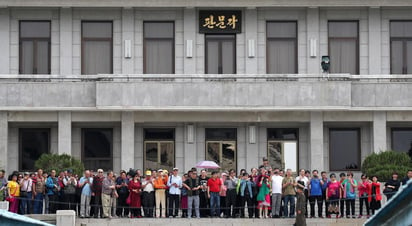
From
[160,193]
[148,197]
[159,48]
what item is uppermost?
[159,48]

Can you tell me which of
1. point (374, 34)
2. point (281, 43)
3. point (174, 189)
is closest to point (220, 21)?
point (281, 43)

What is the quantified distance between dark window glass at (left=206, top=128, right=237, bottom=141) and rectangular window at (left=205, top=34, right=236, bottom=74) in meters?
2.49

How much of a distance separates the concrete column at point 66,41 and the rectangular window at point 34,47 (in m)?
0.68

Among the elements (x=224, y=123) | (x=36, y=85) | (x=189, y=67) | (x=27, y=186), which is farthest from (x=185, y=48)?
(x=27, y=186)

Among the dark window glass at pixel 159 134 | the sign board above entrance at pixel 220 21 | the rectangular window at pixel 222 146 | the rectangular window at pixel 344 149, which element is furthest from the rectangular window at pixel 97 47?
the rectangular window at pixel 344 149

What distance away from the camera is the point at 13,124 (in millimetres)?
34750

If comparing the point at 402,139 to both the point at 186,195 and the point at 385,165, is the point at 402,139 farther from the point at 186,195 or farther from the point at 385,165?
the point at 186,195

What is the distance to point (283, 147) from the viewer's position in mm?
35188

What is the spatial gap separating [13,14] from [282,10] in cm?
1109

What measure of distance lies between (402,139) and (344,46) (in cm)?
454

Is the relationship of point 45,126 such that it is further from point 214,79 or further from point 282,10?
point 282,10

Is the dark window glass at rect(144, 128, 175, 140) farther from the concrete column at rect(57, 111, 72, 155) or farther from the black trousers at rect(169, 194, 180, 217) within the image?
the black trousers at rect(169, 194, 180, 217)

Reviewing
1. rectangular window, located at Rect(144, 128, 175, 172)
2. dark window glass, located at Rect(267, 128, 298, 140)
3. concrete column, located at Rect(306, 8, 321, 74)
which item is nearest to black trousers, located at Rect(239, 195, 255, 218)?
rectangular window, located at Rect(144, 128, 175, 172)

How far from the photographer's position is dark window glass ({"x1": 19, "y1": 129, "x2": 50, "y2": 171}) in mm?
35031
